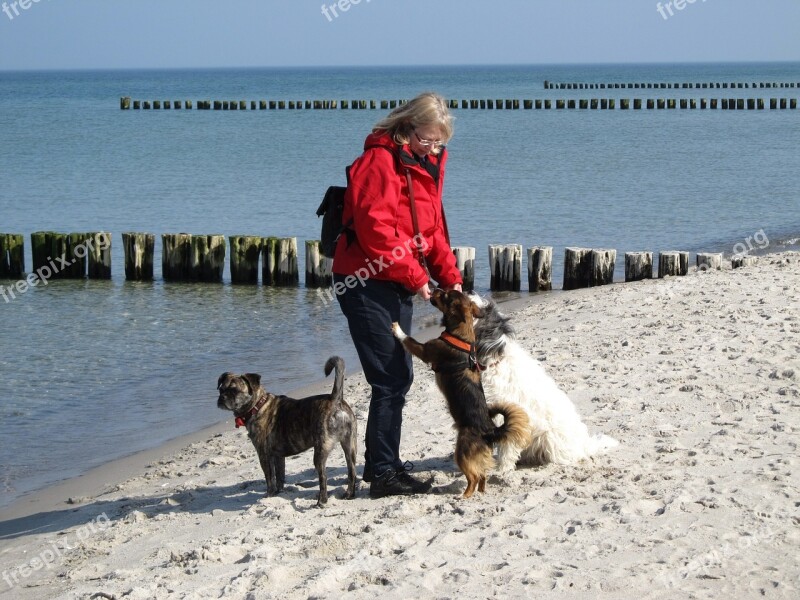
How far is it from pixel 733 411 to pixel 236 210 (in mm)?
21140

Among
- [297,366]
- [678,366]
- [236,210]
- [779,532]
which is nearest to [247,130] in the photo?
[236,210]

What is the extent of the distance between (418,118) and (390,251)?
2.51ft

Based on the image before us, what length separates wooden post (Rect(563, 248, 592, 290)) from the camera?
16.2 metres

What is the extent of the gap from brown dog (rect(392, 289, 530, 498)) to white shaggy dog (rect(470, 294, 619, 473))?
0.75 feet

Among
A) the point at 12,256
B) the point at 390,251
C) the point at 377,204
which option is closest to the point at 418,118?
the point at 377,204

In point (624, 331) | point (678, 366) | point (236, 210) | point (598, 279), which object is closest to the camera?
point (678, 366)

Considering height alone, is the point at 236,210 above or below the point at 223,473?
above

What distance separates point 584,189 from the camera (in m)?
30.8

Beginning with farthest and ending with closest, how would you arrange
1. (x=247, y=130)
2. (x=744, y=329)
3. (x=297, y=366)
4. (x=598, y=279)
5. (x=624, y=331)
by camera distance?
(x=247, y=130) < (x=598, y=279) < (x=297, y=366) < (x=624, y=331) < (x=744, y=329)

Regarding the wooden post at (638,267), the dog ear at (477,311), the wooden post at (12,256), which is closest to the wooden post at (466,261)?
the wooden post at (638,267)

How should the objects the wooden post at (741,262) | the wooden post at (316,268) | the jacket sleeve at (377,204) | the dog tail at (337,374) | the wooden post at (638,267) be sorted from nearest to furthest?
the jacket sleeve at (377,204)
the dog tail at (337,374)
the wooden post at (741,262)
the wooden post at (638,267)
the wooden post at (316,268)

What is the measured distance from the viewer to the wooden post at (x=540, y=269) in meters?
16.2

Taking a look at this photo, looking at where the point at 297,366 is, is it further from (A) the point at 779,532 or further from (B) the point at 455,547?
(A) the point at 779,532

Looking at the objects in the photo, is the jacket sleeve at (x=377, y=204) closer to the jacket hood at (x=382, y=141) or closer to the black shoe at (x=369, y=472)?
the jacket hood at (x=382, y=141)
